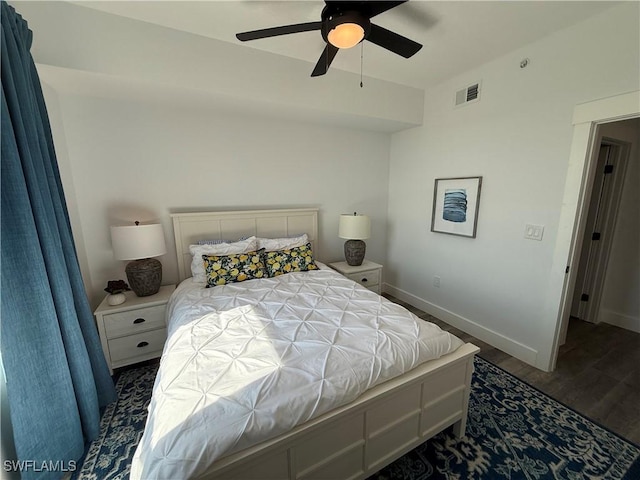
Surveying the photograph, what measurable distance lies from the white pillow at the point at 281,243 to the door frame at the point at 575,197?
2222mm

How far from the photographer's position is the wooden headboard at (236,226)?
2555mm

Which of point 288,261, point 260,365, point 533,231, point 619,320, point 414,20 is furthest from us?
point 619,320

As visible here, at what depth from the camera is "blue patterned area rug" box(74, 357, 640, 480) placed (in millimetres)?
1402

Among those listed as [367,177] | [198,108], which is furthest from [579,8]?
[198,108]

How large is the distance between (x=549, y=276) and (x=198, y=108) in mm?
3404

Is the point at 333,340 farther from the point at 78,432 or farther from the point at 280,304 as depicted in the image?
the point at 78,432

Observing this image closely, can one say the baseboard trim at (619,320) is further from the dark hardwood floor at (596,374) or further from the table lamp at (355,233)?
the table lamp at (355,233)

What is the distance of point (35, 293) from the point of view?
125 centimetres

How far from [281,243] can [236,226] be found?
519 millimetres

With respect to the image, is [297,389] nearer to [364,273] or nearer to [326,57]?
[326,57]

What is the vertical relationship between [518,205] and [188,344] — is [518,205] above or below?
above

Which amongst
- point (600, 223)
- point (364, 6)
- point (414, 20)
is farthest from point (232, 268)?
point (600, 223)

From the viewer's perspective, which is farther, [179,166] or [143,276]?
[179,166]

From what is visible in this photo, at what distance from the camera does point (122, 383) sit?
80.9 inches
